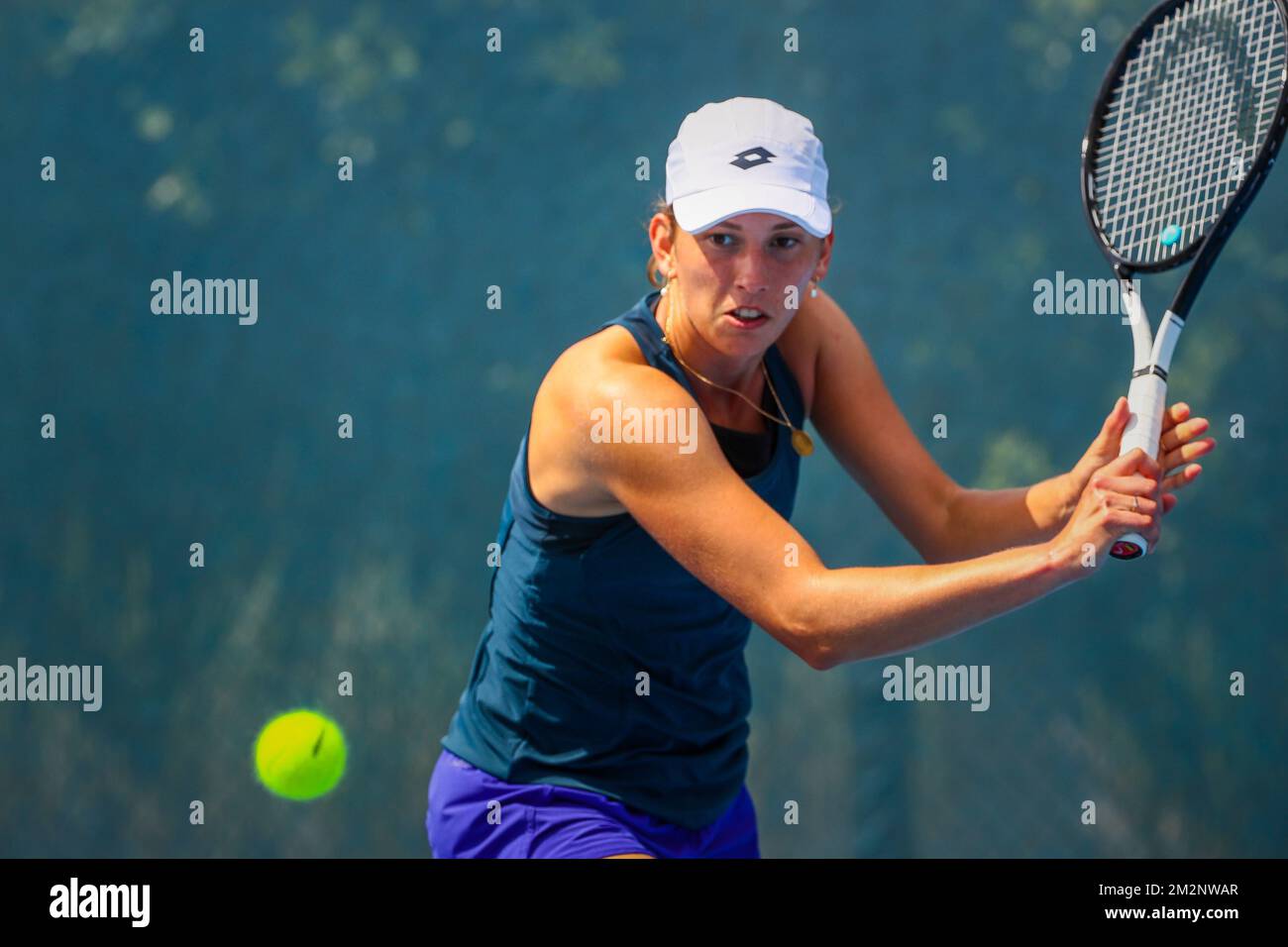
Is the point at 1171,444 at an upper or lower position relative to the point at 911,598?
upper

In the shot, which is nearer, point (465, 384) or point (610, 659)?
point (610, 659)

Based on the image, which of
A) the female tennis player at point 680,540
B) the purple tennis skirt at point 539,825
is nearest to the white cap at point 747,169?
the female tennis player at point 680,540

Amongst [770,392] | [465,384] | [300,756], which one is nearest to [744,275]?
[770,392]

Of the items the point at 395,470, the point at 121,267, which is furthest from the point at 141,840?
the point at 121,267

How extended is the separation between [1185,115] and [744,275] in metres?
0.83

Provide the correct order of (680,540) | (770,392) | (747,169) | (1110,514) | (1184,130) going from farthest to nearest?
(1184,130), (770,392), (747,169), (680,540), (1110,514)

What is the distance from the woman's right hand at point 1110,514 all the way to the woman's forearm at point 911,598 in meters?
0.01

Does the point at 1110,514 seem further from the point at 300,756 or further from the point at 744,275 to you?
the point at 300,756

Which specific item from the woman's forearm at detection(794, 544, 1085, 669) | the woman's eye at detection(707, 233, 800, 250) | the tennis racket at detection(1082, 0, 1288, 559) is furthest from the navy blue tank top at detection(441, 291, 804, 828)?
the tennis racket at detection(1082, 0, 1288, 559)

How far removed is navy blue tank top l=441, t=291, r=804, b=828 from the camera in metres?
2.10

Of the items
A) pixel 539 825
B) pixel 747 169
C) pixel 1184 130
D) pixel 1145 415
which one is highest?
pixel 1184 130

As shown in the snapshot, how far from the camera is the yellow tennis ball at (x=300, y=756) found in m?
3.66

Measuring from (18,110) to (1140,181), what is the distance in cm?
260

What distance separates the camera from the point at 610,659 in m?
2.13
